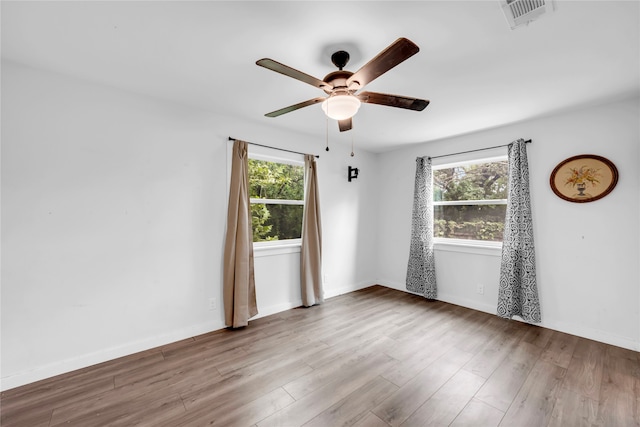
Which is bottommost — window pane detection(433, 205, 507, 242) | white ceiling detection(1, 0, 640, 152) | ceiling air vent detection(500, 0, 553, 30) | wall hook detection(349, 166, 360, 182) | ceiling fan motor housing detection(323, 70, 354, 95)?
window pane detection(433, 205, 507, 242)

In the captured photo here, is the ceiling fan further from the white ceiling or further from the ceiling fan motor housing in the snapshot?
the white ceiling

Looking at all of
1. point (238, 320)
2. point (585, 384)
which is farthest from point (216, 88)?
point (585, 384)

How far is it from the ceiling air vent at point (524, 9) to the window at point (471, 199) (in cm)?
230

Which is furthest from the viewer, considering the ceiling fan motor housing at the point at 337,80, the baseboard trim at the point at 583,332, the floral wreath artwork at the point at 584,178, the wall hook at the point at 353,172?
the wall hook at the point at 353,172

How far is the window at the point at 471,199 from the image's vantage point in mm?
3490

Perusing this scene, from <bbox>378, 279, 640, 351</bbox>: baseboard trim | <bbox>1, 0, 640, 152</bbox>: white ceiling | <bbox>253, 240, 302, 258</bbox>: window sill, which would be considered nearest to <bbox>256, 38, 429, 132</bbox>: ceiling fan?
<bbox>1, 0, 640, 152</bbox>: white ceiling

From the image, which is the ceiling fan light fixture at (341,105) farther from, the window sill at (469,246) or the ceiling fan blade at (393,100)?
the window sill at (469,246)

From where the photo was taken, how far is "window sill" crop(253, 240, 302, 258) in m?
3.28

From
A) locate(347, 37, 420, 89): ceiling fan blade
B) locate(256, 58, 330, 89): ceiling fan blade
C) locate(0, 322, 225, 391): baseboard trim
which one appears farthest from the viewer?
locate(0, 322, 225, 391): baseboard trim

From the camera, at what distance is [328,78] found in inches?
66.6

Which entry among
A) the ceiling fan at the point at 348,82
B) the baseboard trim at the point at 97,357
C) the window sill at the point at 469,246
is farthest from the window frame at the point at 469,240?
the baseboard trim at the point at 97,357

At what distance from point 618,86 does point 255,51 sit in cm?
305

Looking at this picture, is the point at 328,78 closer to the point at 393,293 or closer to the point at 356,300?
the point at 356,300

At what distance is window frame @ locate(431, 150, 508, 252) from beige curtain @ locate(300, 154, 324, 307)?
5.91ft
